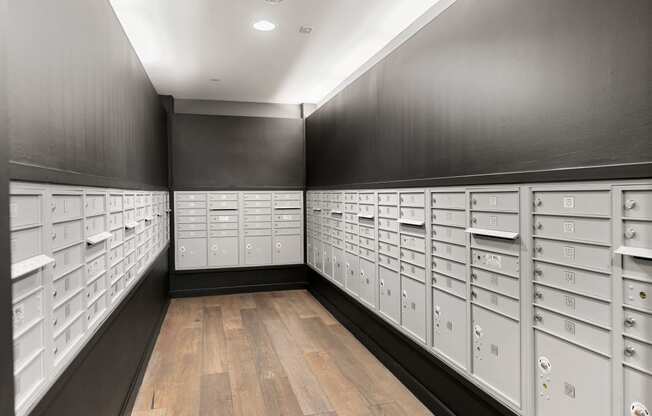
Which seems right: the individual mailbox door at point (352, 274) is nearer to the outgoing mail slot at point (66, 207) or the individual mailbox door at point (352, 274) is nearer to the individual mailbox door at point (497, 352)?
the individual mailbox door at point (497, 352)

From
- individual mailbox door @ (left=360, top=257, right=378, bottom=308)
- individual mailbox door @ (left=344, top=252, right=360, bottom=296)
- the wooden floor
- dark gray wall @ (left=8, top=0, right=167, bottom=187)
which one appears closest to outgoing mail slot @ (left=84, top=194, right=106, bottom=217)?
dark gray wall @ (left=8, top=0, right=167, bottom=187)

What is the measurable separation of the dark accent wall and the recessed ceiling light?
31.4 inches

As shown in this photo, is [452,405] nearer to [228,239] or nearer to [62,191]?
[62,191]

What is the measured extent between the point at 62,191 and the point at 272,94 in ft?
12.2

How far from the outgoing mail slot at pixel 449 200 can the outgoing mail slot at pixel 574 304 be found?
1.81 feet

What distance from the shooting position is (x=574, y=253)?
1330 millimetres

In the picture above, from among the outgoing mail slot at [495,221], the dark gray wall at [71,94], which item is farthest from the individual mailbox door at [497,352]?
the dark gray wall at [71,94]

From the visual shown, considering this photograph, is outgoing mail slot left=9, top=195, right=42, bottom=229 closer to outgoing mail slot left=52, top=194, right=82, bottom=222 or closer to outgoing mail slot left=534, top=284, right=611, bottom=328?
outgoing mail slot left=52, top=194, right=82, bottom=222

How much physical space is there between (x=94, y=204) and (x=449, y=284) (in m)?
1.61

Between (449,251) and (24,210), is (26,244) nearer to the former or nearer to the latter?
(24,210)

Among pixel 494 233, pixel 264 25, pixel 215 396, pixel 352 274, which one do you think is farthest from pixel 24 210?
pixel 352 274

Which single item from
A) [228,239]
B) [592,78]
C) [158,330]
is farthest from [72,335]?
[228,239]

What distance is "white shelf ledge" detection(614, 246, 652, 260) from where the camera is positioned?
3.54 ft

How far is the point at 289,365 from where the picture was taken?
9.52 feet
